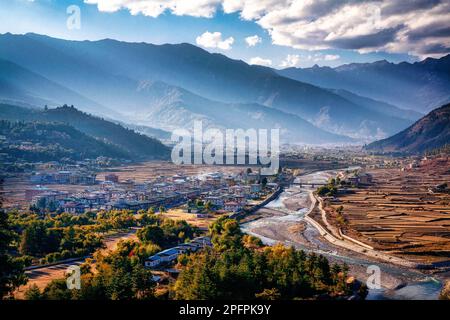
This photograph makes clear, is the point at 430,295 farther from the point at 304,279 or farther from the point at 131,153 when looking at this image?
the point at 131,153

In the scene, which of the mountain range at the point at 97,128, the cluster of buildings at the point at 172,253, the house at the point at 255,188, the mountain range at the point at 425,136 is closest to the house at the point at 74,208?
the cluster of buildings at the point at 172,253

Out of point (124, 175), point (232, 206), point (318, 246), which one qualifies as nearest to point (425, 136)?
point (124, 175)

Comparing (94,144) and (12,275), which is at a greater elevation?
(94,144)

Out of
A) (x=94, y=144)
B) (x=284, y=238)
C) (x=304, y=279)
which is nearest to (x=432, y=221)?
(x=284, y=238)

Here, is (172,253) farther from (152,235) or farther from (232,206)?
(232,206)

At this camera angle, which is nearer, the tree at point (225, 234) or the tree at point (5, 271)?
the tree at point (5, 271)

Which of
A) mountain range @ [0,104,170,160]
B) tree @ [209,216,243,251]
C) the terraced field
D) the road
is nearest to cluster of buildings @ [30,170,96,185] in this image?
mountain range @ [0,104,170,160]

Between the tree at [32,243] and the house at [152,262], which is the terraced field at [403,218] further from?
the tree at [32,243]
